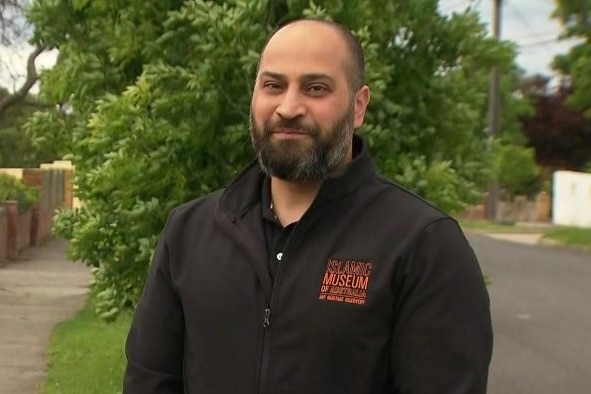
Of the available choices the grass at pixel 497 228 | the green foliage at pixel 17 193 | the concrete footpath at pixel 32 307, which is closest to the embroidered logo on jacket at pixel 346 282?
the concrete footpath at pixel 32 307

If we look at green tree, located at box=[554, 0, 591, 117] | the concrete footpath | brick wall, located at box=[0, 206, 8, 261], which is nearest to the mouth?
the concrete footpath

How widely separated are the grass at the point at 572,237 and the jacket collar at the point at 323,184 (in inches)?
986

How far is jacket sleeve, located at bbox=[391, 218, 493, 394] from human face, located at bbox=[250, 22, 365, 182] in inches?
10.7

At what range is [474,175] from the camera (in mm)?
6301

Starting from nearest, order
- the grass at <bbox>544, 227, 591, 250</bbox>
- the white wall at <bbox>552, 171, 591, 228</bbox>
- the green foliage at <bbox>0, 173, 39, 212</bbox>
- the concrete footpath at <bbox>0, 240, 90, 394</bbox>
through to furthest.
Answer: the concrete footpath at <bbox>0, 240, 90, 394</bbox>, the green foliage at <bbox>0, 173, 39, 212</bbox>, the grass at <bbox>544, 227, 591, 250</bbox>, the white wall at <bbox>552, 171, 591, 228</bbox>

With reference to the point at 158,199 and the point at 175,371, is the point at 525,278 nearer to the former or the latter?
the point at 158,199

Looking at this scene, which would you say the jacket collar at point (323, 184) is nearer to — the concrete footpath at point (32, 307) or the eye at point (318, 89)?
the eye at point (318, 89)

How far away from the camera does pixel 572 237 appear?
28391mm

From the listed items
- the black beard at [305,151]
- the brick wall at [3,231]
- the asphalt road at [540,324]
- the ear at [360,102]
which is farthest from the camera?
the brick wall at [3,231]

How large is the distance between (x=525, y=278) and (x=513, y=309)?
4.52 metres

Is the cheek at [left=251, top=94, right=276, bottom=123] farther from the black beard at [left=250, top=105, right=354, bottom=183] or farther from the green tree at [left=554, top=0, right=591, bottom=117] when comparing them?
the green tree at [left=554, top=0, right=591, bottom=117]

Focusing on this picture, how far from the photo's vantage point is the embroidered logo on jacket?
7.19 feet

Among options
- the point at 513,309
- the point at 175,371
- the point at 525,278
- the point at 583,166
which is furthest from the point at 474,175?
the point at 583,166

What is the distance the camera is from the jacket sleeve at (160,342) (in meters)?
2.41
